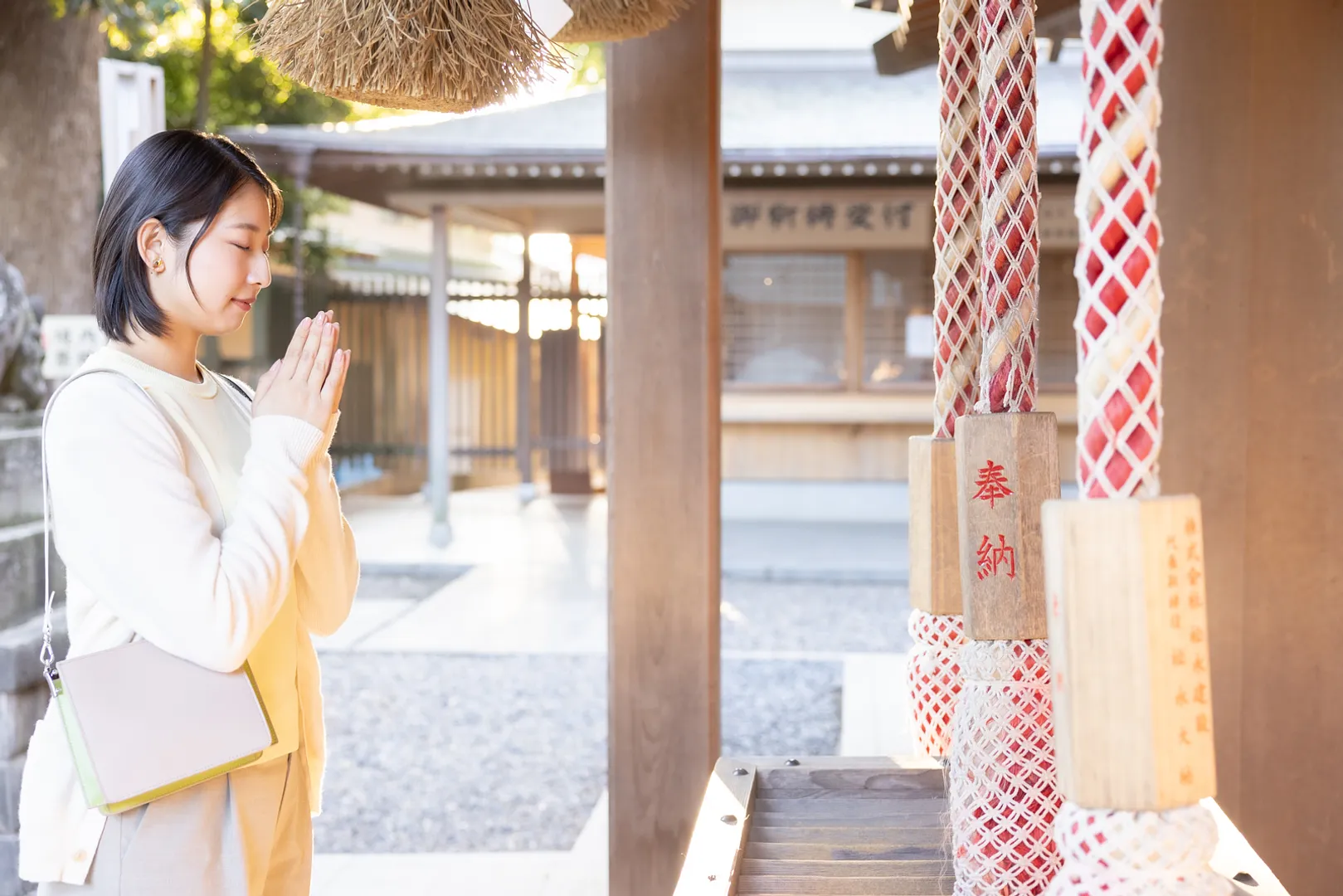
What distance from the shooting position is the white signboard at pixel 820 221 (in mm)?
9805

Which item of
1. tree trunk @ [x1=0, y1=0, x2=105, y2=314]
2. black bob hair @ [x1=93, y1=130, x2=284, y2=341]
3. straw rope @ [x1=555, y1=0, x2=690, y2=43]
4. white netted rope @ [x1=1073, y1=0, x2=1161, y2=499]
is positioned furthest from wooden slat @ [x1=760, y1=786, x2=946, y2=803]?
tree trunk @ [x1=0, y1=0, x2=105, y2=314]

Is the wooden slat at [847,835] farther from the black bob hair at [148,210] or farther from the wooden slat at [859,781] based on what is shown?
the black bob hair at [148,210]

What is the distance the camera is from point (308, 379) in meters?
1.35

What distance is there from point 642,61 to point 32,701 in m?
2.17

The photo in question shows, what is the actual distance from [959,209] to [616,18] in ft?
3.07

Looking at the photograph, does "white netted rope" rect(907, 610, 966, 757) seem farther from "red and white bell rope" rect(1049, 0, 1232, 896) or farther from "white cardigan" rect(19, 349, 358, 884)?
"white cardigan" rect(19, 349, 358, 884)

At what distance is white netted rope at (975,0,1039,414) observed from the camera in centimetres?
116

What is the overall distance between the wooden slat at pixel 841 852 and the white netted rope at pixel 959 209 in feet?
1.93

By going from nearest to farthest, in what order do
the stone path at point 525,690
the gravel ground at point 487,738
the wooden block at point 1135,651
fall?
the wooden block at point 1135,651
the stone path at point 525,690
the gravel ground at point 487,738

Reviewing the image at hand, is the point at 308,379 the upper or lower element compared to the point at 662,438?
upper

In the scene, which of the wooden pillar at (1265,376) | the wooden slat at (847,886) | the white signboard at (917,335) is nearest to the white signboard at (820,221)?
the white signboard at (917,335)

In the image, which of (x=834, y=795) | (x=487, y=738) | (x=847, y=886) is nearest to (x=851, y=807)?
(x=834, y=795)

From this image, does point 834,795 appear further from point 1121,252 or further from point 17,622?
point 17,622

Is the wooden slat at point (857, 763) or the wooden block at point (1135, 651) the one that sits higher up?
the wooden block at point (1135, 651)
